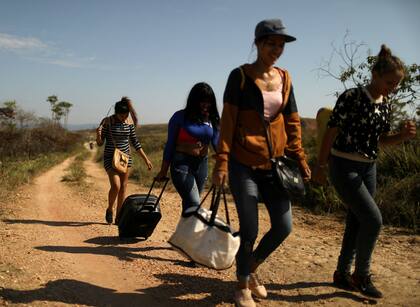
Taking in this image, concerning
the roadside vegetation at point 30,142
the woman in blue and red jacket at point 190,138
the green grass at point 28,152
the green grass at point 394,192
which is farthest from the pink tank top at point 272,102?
the roadside vegetation at point 30,142

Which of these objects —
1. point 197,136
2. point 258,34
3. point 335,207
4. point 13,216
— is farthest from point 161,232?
point 258,34

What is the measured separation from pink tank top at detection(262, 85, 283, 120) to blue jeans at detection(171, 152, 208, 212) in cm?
147

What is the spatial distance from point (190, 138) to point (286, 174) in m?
1.48

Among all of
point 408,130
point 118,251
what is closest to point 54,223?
point 118,251

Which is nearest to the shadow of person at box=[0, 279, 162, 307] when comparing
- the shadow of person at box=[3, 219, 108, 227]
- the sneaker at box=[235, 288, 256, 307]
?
the sneaker at box=[235, 288, 256, 307]

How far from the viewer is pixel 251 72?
2924mm

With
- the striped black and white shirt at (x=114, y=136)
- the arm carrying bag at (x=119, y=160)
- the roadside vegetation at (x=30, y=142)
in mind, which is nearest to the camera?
the arm carrying bag at (x=119, y=160)

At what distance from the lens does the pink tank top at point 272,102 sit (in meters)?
2.91

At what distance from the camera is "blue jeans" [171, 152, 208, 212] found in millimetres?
4137

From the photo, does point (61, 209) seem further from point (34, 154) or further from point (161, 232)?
point (34, 154)

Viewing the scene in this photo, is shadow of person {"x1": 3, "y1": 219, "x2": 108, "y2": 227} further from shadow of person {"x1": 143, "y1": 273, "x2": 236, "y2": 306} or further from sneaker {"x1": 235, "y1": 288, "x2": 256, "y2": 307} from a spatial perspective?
sneaker {"x1": 235, "y1": 288, "x2": 256, "y2": 307}

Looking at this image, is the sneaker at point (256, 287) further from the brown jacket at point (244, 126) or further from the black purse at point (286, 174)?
the brown jacket at point (244, 126)

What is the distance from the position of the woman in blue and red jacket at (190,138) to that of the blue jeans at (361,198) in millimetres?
1353

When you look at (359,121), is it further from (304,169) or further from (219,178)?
(219,178)
